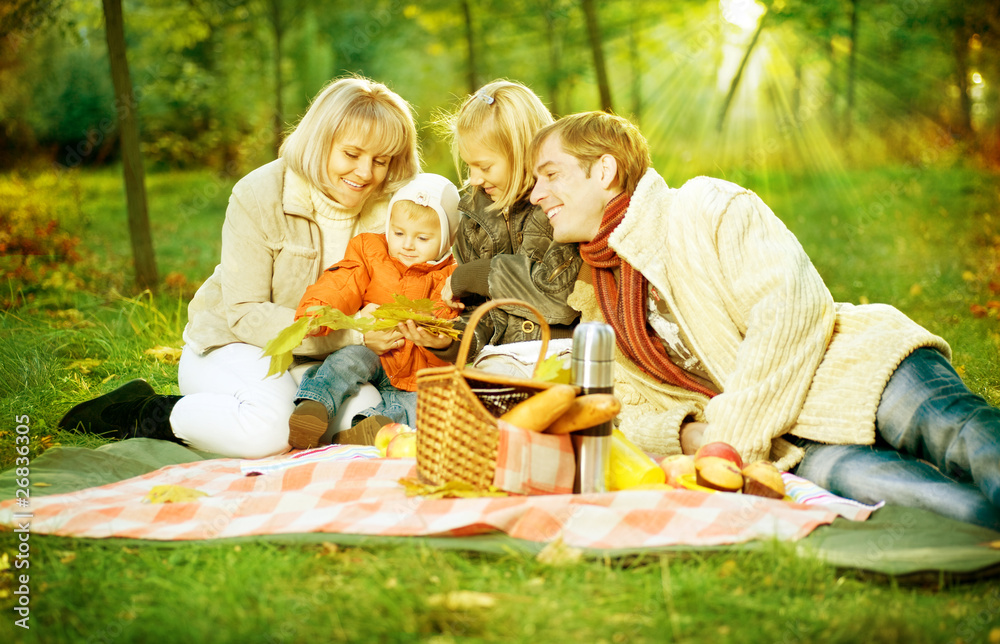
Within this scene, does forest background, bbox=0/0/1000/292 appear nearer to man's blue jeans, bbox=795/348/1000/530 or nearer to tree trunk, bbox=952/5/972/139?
tree trunk, bbox=952/5/972/139

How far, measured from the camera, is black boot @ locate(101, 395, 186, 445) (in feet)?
11.8

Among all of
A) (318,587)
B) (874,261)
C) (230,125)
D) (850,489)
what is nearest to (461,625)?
(318,587)

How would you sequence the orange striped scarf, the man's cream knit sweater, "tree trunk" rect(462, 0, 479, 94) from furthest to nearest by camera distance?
1. "tree trunk" rect(462, 0, 479, 94)
2. the orange striped scarf
3. the man's cream knit sweater

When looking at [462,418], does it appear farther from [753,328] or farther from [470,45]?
[470,45]

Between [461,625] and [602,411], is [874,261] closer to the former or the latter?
[602,411]

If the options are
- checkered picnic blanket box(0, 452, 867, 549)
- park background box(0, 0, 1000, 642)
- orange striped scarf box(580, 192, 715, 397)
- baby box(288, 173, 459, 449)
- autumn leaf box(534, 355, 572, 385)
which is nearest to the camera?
park background box(0, 0, 1000, 642)

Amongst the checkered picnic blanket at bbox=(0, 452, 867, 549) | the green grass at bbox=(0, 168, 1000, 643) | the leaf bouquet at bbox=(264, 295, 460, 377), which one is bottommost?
the green grass at bbox=(0, 168, 1000, 643)

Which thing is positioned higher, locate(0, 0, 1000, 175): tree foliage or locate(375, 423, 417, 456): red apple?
locate(0, 0, 1000, 175): tree foliage

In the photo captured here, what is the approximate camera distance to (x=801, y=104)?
64.4 ft

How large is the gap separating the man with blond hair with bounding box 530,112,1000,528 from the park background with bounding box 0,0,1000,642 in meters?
0.40

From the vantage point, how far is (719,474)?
2682 millimetres

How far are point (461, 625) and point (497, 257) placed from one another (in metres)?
1.98
